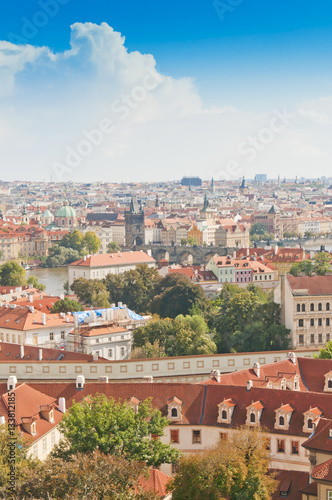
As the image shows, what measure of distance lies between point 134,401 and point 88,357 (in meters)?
6.26

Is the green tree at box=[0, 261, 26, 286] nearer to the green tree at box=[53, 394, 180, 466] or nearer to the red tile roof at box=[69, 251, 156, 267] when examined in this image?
the red tile roof at box=[69, 251, 156, 267]

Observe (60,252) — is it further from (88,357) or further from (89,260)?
(88,357)

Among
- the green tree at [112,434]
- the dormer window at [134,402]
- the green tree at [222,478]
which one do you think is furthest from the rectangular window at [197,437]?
the green tree at [222,478]

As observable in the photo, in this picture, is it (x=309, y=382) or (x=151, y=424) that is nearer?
(x=151, y=424)

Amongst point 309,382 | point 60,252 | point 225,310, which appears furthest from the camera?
point 60,252

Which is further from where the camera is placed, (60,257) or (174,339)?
(60,257)

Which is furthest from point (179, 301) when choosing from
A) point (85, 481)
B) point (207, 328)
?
point (85, 481)

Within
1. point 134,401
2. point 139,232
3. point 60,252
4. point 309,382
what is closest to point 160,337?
point 309,382

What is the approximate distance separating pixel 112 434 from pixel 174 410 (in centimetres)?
319

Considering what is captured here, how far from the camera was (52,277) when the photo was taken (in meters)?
73.5

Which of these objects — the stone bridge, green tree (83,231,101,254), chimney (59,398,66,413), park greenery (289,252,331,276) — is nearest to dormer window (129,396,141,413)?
chimney (59,398,66,413)

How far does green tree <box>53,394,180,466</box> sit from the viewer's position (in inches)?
625

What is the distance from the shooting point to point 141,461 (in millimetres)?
15836

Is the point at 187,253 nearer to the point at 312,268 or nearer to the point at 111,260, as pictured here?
the point at 111,260
